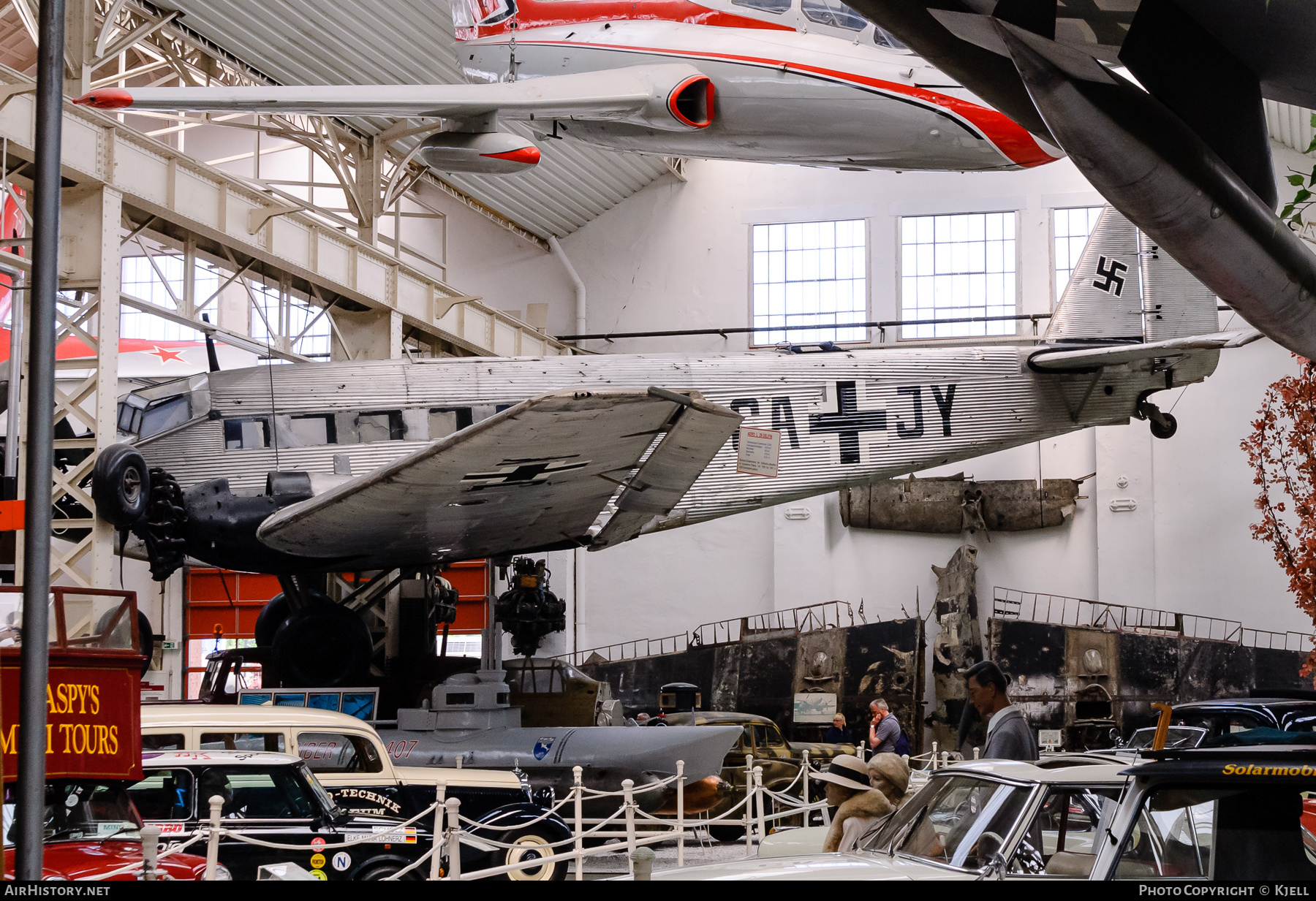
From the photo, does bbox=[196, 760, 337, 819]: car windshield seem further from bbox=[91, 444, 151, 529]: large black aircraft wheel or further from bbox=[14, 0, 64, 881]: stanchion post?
bbox=[91, 444, 151, 529]: large black aircraft wheel

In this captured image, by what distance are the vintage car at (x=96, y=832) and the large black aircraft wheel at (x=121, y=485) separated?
5.89 metres

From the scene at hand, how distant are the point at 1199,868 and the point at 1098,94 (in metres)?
2.35

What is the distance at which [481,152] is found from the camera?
A: 10.4 meters

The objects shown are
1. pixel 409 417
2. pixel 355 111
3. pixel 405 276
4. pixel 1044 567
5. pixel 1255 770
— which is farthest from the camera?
pixel 1044 567

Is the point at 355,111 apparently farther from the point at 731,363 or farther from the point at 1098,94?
the point at 1098,94

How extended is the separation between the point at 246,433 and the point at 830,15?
7.37m

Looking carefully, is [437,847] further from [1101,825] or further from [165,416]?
[165,416]

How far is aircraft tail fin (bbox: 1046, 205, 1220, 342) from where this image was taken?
15008mm

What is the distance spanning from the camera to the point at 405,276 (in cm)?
1997

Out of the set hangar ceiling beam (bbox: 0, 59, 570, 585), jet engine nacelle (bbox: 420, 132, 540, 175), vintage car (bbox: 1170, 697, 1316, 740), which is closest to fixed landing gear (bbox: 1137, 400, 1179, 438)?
vintage car (bbox: 1170, 697, 1316, 740)

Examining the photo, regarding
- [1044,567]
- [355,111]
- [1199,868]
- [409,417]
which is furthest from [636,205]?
[1199,868]

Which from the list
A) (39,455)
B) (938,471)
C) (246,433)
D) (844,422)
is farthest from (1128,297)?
(39,455)

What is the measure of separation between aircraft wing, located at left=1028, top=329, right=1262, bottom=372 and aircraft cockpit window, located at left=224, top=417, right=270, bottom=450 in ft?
29.5

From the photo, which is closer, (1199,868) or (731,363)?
(1199,868)
